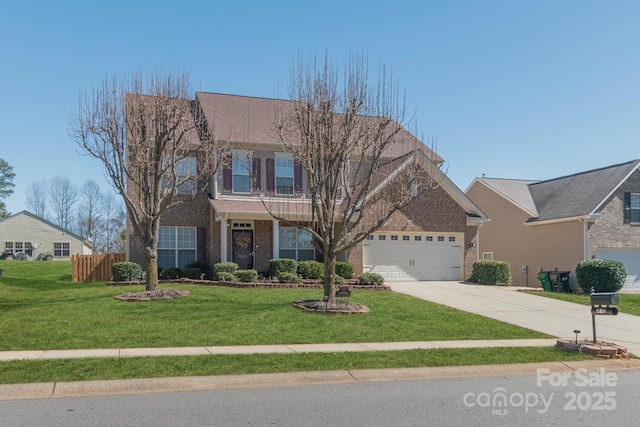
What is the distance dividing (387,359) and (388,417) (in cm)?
320

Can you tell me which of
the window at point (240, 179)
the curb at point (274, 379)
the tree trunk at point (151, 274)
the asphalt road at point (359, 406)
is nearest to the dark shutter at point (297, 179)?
the window at point (240, 179)

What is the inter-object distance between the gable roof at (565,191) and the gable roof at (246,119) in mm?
6906

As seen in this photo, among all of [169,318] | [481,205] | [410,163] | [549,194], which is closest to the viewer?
[169,318]

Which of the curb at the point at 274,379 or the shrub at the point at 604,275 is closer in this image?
the curb at the point at 274,379

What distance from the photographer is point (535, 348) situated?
10891 millimetres

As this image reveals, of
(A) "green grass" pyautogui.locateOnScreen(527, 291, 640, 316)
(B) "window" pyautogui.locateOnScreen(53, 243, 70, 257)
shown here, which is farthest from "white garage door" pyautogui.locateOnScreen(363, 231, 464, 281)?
(B) "window" pyautogui.locateOnScreen(53, 243, 70, 257)

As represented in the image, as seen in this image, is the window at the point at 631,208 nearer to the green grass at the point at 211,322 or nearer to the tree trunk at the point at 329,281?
the green grass at the point at 211,322

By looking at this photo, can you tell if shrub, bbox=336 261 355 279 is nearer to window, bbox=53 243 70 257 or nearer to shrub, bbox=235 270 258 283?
shrub, bbox=235 270 258 283

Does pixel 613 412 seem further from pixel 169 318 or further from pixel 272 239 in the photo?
pixel 272 239

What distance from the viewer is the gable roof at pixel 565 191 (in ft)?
82.9

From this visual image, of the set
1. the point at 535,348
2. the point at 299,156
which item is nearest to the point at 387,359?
the point at 535,348

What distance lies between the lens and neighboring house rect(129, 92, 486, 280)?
21875 millimetres

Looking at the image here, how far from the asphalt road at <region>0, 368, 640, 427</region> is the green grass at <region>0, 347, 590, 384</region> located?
868 mm

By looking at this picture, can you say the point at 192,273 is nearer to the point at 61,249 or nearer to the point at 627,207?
the point at 627,207
